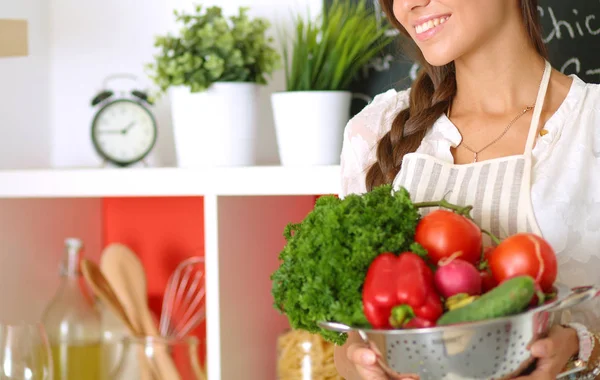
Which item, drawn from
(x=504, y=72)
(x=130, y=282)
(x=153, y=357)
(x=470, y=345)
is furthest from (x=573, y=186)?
(x=130, y=282)

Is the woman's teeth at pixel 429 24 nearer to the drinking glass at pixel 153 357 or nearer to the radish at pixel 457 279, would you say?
the radish at pixel 457 279

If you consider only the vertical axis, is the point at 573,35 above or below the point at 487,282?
above

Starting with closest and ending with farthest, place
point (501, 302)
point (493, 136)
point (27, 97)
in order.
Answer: point (501, 302)
point (493, 136)
point (27, 97)

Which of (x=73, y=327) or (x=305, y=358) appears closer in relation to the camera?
(x=305, y=358)

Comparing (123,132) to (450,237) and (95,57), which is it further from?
(450,237)

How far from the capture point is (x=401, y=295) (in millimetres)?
886

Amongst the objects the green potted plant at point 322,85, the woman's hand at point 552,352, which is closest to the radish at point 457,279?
the woman's hand at point 552,352

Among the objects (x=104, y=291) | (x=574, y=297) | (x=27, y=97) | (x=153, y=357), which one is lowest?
(x=153, y=357)

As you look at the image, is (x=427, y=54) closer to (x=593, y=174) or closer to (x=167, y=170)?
(x=593, y=174)

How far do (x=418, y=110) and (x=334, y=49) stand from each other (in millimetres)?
313

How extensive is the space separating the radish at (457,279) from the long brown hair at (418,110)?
54cm

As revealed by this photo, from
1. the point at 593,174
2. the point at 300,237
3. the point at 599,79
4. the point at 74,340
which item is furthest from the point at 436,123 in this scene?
the point at 74,340

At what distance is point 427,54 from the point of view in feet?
4.32

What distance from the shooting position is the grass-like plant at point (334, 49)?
1.71 m
